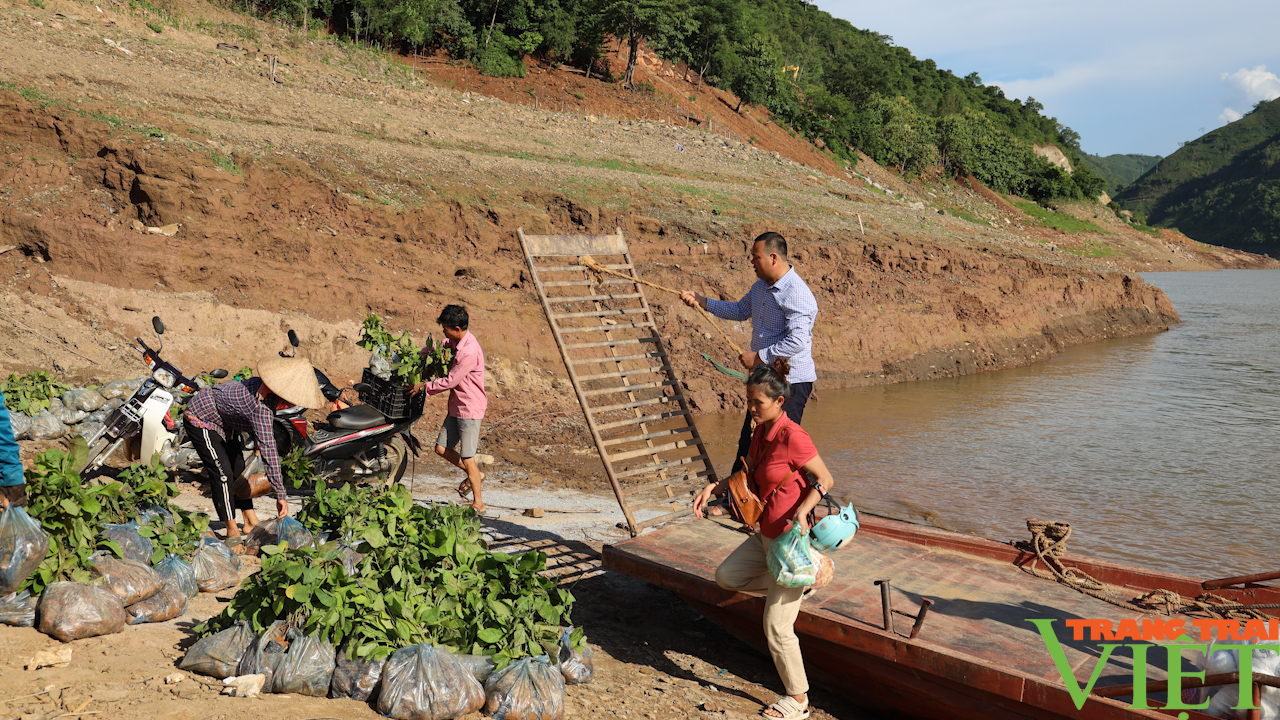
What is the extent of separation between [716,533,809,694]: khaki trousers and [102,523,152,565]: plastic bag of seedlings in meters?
3.10

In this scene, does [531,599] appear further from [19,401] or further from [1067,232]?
[1067,232]

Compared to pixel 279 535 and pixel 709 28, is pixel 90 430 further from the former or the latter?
pixel 709 28

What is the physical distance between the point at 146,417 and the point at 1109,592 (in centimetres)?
655

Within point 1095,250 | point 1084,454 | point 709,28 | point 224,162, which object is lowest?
point 1084,454

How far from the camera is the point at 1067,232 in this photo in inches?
2141

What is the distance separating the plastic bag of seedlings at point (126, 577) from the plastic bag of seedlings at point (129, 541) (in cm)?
14

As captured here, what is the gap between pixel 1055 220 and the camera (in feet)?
185

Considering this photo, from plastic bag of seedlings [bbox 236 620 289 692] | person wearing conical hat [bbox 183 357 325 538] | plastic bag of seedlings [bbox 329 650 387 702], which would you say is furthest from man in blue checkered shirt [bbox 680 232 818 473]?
person wearing conical hat [bbox 183 357 325 538]

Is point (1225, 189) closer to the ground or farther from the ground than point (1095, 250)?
farther from the ground

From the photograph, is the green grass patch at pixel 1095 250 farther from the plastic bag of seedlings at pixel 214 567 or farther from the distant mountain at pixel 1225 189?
the plastic bag of seedlings at pixel 214 567

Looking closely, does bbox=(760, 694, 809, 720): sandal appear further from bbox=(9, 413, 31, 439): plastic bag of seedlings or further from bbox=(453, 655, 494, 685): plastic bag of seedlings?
bbox=(9, 413, 31, 439): plastic bag of seedlings

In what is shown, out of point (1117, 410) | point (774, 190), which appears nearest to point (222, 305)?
point (1117, 410)

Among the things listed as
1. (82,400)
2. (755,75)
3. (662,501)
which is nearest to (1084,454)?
(662,501)

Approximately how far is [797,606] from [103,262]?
9.26 metres
